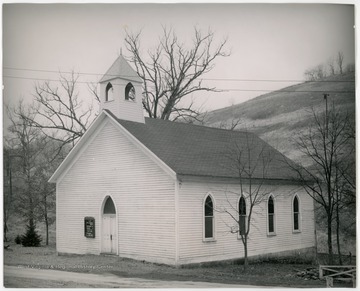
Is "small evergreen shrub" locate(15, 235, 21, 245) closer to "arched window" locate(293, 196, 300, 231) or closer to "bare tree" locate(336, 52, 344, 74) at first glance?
"arched window" locate(293, 196, 300, 231)

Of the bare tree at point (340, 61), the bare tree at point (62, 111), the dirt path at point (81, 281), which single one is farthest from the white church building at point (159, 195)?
the bare tree at point (340, 61)

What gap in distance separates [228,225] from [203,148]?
141 inches

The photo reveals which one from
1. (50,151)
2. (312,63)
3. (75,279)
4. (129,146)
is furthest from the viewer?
→ (50,151)

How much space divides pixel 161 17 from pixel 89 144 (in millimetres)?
7419

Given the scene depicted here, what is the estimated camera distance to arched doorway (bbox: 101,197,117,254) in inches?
990

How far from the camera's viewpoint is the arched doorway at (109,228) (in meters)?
25.1

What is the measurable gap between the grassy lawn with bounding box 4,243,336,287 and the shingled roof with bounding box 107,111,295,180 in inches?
148

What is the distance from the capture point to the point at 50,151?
28.1 metres

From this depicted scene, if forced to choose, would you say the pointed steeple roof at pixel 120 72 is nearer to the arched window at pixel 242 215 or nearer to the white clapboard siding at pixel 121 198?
the white clapboard siding at pixel 121 198

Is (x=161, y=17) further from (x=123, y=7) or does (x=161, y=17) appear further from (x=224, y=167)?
(x=224, y=167)

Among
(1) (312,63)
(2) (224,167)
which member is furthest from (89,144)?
(1) (312,63)

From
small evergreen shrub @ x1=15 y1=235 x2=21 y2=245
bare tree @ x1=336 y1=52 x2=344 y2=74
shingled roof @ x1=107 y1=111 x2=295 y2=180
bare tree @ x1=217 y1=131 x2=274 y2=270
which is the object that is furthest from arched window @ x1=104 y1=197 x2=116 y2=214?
bare tree @ x1=336 y1=52 x2=344 y2=74

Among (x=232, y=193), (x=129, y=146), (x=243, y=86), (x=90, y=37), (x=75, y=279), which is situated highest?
(x=90, y=37)

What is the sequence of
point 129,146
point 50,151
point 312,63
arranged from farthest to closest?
point 50,151, point 129,146, point 312,63
